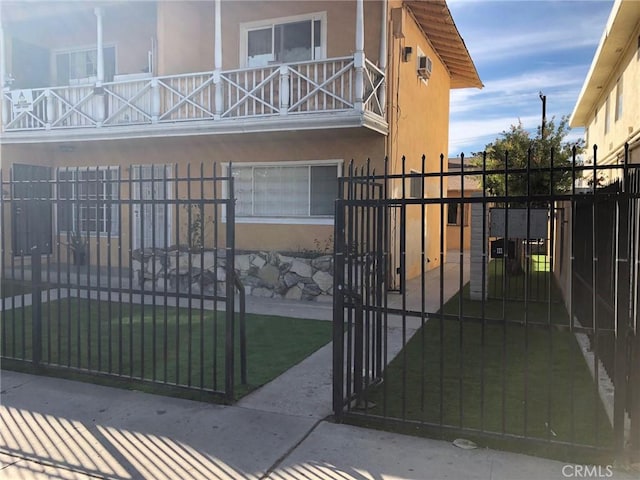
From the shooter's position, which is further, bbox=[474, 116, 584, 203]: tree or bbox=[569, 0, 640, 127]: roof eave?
bbox=[474, 116, 584, 203]: tree

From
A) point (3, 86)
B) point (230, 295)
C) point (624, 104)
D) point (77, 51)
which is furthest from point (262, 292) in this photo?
point (624, 104)

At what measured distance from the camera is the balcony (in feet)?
32.9

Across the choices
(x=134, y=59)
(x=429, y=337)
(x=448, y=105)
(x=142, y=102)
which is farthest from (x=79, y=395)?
(x=448, y=105)

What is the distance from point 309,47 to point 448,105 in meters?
8.19

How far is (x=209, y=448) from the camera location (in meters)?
3.89

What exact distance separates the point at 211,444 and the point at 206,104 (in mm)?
8711

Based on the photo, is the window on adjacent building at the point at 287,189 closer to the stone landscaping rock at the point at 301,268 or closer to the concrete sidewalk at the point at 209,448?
the stone landscaping rock at the point at 301,268

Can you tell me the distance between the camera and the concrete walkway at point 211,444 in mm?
3545

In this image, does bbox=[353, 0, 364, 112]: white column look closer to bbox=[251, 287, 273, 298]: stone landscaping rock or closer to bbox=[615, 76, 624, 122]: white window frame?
bbox=[251, 287, 273, 298]: stone landscaping rock

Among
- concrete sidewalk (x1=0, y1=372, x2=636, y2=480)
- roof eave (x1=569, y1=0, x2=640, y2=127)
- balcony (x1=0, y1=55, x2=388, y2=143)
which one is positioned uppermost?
roof eave (x1=569, y1=0, x2=640, y2=127)

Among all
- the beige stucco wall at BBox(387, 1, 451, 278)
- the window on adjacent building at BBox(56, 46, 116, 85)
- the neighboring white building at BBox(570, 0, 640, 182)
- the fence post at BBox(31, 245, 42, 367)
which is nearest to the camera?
the fence post at BBox(31, 245, 42, 367)

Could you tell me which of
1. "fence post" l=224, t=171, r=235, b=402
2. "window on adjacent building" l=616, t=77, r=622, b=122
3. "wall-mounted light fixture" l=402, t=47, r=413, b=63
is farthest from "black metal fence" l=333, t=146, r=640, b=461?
"window on adjacent building" l=616, t=77, r=622, b=122

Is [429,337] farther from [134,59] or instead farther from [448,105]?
[448,105]
